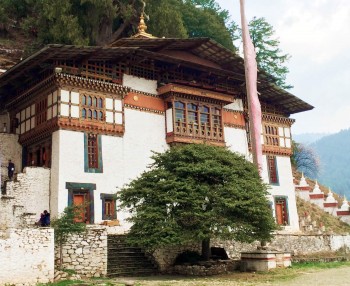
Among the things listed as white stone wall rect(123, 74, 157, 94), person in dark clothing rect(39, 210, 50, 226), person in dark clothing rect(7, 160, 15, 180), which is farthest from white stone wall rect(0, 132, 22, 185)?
white stone wall rect(123, 74, 157, 94)

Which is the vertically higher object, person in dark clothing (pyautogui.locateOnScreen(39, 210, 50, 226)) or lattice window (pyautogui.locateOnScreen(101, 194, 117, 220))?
lattice window (pyautogui.locateOnScreen(101, 194, 117, 220))

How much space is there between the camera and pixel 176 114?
2738 cm

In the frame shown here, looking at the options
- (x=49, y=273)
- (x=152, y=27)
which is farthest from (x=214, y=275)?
(x=152, y=27)

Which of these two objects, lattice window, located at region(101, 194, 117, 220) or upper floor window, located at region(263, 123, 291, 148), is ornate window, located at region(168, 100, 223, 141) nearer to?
upper floor window, located at region(263, 123, 291, 148)

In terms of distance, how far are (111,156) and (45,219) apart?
5109 millimetres

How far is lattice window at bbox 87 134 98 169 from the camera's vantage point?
78.6 ft

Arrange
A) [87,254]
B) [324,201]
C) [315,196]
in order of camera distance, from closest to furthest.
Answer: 1. [87,254]
2. [324,201]
3. [315,196]

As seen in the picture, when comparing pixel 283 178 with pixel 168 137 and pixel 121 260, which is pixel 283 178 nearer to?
pixel 168 137

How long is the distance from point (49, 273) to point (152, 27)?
24213mm

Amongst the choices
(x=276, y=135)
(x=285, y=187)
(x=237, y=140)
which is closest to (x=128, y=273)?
(x=237, y=140)

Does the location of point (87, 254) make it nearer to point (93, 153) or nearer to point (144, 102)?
point (93, 153)

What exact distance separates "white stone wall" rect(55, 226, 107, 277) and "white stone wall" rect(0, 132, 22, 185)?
30.4 ft

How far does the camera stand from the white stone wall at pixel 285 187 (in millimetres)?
32094

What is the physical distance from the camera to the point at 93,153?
24219mm
